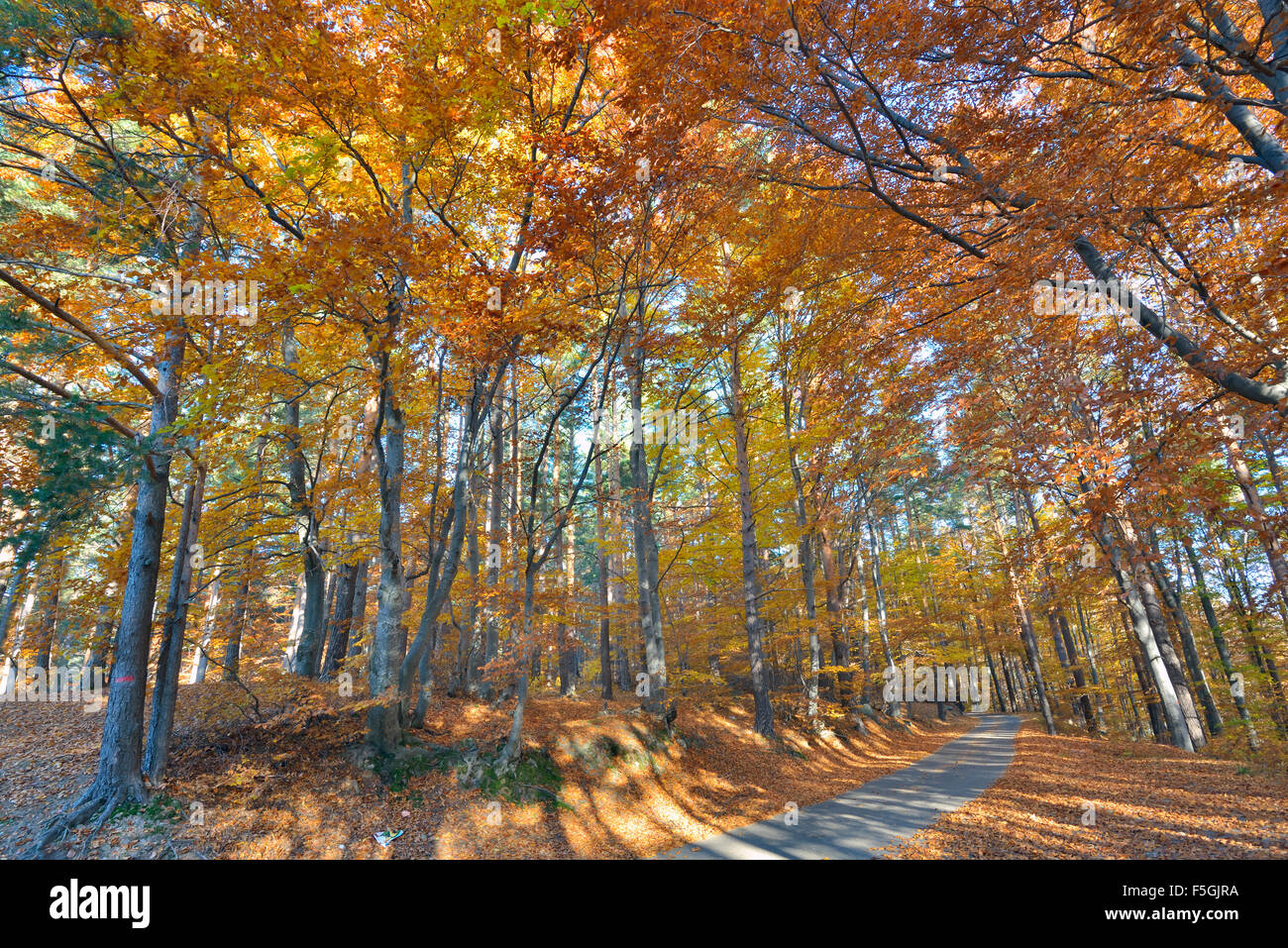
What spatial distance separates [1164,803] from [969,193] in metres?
7.97

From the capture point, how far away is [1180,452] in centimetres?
666

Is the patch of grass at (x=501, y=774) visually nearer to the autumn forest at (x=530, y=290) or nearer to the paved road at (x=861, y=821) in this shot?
the autumn forest at (x=530, y=290)

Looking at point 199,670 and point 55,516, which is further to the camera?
point 199,670

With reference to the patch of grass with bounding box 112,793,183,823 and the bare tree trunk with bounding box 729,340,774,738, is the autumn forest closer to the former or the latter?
the patch of grass with bounding box 112,793,183,823

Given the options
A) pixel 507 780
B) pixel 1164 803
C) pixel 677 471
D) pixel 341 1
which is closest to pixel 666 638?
pixel 677 471

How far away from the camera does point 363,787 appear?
23.8ft

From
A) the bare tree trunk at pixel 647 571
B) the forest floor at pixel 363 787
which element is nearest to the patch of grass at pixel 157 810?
the forest floor at pixel 363 787

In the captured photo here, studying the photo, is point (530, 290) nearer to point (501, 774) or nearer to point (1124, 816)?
point (501, 774)

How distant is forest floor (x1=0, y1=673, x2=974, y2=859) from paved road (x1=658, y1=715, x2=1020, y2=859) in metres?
0.62

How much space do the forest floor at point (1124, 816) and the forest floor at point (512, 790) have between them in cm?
4

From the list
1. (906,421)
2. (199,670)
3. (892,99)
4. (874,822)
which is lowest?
(874,822)

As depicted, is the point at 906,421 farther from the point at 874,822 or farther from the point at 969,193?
the point at 874,822

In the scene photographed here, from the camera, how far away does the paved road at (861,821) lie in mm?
6164

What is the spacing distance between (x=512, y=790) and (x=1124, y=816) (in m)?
7.91
